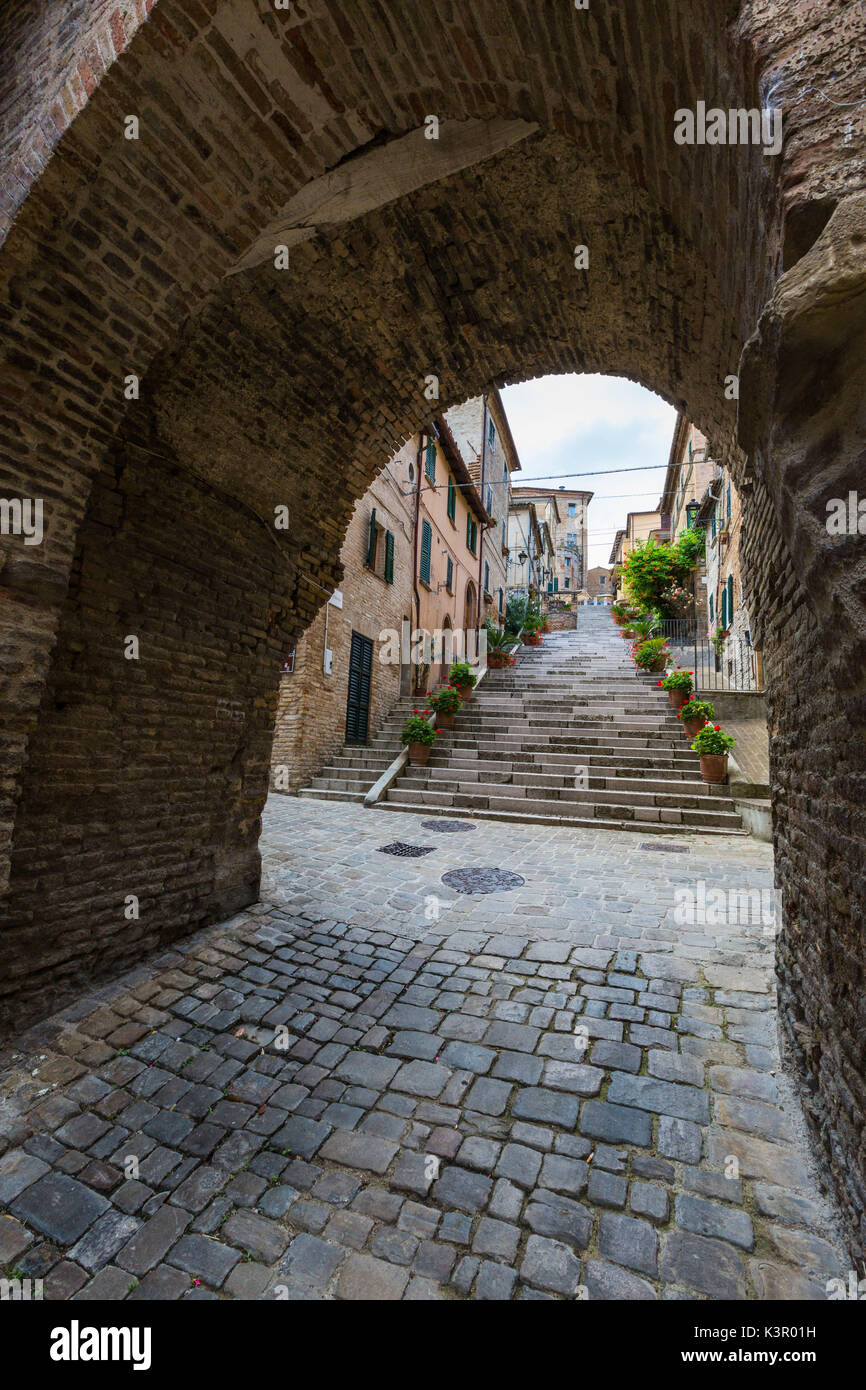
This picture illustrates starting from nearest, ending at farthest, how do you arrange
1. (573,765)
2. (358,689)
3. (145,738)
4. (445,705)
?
1. (145,738)
2. (573,765)
3. (445,705)
4. (358,689)

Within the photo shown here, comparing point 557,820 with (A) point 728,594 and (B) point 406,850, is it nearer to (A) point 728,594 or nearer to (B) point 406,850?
(B) point 406,850

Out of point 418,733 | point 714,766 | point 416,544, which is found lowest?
point 714,766

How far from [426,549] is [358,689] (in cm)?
594

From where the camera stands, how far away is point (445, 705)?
12781 millimetres

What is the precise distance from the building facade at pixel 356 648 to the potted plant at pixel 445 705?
1731mm

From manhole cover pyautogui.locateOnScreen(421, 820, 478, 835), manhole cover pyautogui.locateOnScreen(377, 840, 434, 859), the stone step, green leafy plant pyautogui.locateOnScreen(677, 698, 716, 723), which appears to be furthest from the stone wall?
green leafy plant pyautogui.locateOnScreen(677, 698, 716, 723)

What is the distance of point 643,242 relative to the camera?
3436mm

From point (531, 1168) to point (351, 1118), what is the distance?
82cm

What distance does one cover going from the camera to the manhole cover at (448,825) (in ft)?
28.2

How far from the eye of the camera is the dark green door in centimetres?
1291

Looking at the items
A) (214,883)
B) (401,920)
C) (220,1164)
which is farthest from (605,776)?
(220,1164)
